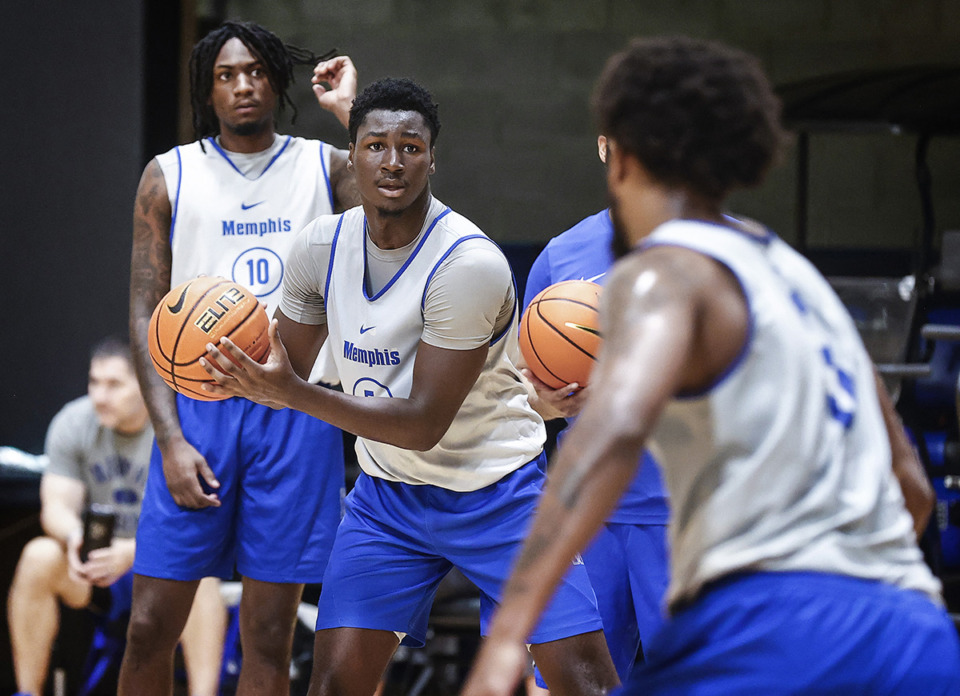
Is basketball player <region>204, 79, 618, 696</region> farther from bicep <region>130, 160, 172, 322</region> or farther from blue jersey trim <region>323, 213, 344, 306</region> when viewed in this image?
bicep <region>130, 160, 172, 322</region>

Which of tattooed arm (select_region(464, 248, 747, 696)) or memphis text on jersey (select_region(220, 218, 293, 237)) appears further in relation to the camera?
memphis text on jersey (select_region(220, 218, 293, 237))

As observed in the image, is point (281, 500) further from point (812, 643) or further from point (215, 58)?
point (812, 643)

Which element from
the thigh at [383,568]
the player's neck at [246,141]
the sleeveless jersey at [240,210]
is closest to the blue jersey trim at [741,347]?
the thigh at [383,568]

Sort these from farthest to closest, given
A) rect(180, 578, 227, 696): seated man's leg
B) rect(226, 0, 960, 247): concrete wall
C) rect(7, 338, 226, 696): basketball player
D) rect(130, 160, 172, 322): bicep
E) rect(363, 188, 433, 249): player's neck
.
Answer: rect(226, 0, 960, 247): concrete wall
rect(7, 338, 226, 696): basketball player
rect(180, 578, 227, 696): seated man's leg
rect(130, 160, 172, 322): bicep
rect(363, 188, 433, 249): player's neck

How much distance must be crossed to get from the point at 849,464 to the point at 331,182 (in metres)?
2.10

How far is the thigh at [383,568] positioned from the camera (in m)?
2.72

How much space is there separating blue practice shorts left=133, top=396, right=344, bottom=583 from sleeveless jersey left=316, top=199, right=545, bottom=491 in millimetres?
421

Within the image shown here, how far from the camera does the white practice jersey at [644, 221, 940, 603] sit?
1.55 m

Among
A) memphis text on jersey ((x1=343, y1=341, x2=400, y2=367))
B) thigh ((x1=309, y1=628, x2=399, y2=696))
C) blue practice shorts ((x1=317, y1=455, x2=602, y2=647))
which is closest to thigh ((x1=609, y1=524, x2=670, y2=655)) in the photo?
blue practice shorts ((x1=317, y1=455, x2=602, y2=647))

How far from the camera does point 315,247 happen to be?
2881mm

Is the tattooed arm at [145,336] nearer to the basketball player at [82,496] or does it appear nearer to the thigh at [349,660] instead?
the thigh at [349,660]

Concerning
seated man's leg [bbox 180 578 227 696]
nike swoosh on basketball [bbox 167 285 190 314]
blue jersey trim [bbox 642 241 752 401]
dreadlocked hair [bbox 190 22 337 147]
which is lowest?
seated man's leg [bbox 180 578 227 696]

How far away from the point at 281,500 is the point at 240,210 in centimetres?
79

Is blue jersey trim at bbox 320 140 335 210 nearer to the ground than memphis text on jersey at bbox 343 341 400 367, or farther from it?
farther from it
